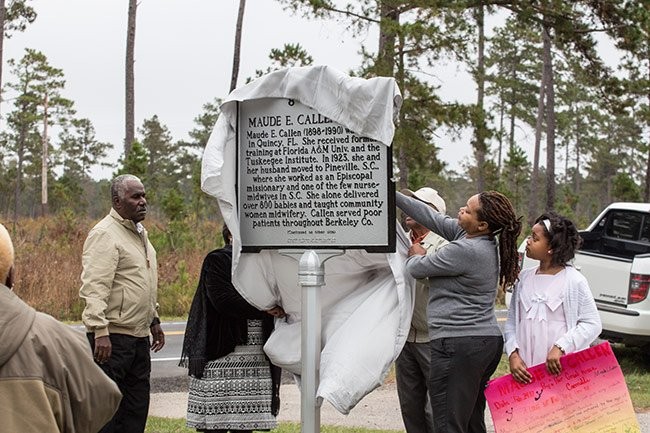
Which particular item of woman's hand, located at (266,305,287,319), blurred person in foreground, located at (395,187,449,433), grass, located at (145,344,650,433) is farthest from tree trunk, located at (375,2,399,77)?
woman's hand, located at (266,305,287,319)

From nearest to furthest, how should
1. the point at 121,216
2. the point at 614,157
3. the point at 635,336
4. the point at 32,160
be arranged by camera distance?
the point at 121,216
the point at 635,336
the point at 32,160
the point at 614,157

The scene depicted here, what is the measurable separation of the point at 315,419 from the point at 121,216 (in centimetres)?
204

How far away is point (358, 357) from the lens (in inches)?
200

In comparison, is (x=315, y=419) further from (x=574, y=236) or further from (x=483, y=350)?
(x=574, y=236)

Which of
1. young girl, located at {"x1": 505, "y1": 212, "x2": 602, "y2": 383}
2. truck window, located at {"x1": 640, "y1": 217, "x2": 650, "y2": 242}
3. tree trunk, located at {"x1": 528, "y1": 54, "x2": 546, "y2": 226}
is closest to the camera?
young girl, located at {"x1": 505, "y1": 212, "x2": 602, "y2": 383}

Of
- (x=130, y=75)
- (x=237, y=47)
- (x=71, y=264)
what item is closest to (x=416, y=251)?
(x=71, y=264)

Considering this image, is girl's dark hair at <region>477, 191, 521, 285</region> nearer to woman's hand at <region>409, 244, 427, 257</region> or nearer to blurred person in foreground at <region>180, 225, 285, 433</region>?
woman's hand at <region>409, 244, 427, 257</region>

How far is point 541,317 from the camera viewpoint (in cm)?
552

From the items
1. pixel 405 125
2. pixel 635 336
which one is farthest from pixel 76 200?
pixel 635 336

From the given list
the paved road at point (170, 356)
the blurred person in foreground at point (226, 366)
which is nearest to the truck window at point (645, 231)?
the paved road at point (170, 356)

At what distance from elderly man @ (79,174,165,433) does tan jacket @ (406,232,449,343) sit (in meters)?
1.70

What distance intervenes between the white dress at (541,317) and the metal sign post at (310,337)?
49.2 inches

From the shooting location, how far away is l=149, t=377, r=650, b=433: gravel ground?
27.0ft

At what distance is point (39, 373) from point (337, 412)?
5.65 metres
